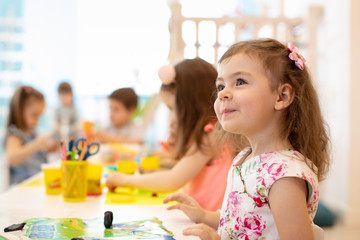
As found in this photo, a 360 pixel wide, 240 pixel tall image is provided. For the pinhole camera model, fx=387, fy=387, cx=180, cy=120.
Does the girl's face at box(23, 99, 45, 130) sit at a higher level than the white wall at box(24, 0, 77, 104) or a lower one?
lower

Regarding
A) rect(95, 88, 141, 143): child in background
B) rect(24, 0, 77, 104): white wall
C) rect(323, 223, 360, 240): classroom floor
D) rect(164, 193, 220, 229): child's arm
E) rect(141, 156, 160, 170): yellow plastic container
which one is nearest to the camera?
rect(164, 193, 220, 229): child's arm

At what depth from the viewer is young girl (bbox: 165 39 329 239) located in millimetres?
615

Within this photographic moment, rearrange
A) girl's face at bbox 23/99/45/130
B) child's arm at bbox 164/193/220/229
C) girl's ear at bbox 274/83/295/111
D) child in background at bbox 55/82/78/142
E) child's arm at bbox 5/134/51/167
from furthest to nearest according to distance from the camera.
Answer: child in background at bbox 55/82/78/142 < girl's face at bbox 23/99/45/130 < child's arm at bbox 5/134/51/167 < child's arm at bbox 164/193/220/229 < girl's ear at bbox 274/83/295/111

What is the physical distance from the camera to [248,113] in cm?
65

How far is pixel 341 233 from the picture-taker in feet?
6.82

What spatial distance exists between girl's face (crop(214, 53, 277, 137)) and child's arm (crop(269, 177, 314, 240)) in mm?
119

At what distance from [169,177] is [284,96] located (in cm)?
49

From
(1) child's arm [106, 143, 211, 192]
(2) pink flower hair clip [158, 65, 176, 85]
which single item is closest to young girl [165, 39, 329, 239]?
(1) child's arm [106, 143, 211, 192]

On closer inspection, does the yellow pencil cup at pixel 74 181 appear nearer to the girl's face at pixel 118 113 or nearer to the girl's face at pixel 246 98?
the girl's face at pixel 246 98

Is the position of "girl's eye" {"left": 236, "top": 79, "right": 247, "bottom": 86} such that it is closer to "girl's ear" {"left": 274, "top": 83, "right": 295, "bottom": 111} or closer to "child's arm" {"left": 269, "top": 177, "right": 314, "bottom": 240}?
"girl's ear" {"left": 274, "top": 83, "right": 295, "bottom": 111}

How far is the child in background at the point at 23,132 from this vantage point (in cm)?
203

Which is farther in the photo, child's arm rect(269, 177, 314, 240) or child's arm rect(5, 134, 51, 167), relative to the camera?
child's arm rect(5, 134, 51, 167)

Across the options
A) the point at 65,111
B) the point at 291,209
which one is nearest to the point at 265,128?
the point at 291,209

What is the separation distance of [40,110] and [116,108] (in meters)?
0.60
